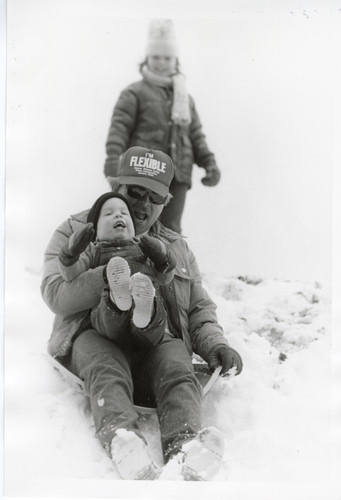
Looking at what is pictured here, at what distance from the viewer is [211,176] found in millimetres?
1382

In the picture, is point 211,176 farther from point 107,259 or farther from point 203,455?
point 203,455

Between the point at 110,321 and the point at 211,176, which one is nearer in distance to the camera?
the point at 110,321

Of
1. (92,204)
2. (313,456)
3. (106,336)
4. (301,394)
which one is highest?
(92,204)

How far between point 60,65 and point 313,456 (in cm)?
93

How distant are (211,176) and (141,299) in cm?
32

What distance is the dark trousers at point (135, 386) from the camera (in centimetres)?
123

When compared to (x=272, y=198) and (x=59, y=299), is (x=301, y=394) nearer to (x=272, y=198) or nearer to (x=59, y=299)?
(x=272, y=198)

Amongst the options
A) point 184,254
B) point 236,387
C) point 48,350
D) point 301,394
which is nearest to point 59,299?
point 48,350

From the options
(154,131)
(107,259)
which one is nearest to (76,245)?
(107,259)

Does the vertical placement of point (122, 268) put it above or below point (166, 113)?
below

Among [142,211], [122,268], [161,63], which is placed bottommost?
[122,268]

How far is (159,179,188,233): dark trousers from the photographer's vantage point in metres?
1.36

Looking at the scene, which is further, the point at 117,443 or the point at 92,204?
the point at 92,204

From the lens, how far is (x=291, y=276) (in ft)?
4.54
